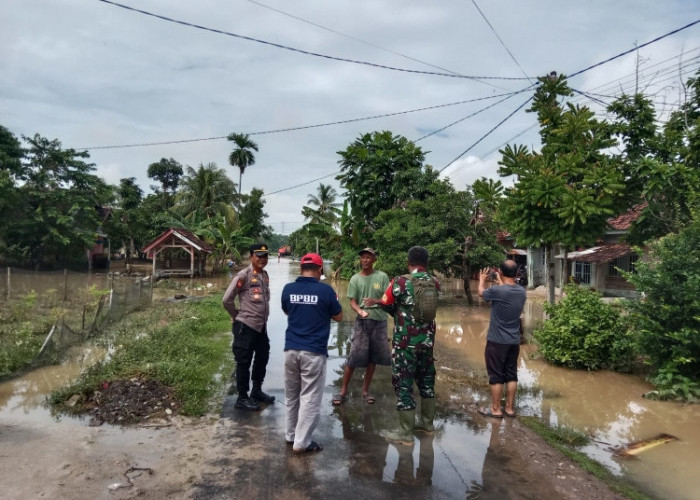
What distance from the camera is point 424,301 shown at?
4.37 meters

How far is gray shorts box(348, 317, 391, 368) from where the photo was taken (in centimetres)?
533

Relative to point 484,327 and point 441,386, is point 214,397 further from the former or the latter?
point 484,327

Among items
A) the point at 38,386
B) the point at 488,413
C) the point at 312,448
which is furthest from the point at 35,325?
the point at 488,413

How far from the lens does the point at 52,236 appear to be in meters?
25.0

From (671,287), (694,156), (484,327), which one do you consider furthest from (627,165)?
(484,327)

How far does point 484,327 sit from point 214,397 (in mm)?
8698

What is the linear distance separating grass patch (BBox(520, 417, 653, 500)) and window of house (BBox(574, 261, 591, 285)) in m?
17.9

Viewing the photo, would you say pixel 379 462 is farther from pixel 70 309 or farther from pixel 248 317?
pixel 70 309

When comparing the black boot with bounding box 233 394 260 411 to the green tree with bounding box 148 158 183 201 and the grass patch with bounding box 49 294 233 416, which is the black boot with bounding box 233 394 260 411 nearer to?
the grass patch with bounding box 49 294 233 416

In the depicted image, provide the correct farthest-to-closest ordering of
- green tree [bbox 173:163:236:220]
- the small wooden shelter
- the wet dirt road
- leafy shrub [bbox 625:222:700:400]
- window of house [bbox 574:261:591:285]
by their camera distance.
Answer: green tree [bbox 173:163:236:220] → the small wooden shelter → window of house [bbox 574:261:591:285] → leafy shrub [bbox 625:222:700:400] → the wet dirt road

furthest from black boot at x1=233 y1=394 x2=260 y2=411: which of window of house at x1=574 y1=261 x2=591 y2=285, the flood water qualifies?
window of house at x1=574 y1=261 x2=591 y2=285

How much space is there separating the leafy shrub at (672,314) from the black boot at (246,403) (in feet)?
17.5

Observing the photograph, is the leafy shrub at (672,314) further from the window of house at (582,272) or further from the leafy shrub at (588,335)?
the window of house at (582,272)

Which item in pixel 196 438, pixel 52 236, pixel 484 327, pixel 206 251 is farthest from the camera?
pixel 206 251
